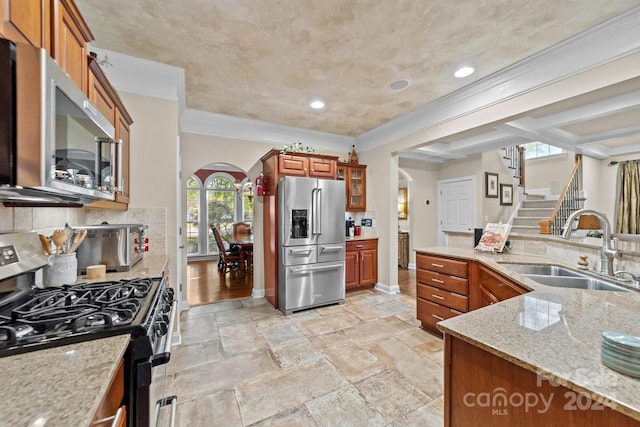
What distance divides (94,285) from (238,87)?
2326 millimetres

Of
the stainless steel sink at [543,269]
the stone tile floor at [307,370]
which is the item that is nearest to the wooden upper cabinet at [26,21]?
the stone tile floor at [307,370]

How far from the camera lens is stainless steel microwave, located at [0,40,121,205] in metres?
0.79

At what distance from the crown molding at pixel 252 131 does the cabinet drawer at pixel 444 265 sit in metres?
2.63

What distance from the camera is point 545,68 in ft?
7.45

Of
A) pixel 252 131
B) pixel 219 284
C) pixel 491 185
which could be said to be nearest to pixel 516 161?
pixel 491 185

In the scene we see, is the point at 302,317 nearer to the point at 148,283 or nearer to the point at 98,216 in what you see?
the point at 148,283

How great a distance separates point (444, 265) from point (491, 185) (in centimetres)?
396

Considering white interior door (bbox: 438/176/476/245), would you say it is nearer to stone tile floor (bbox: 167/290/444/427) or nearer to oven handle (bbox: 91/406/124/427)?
stone tile floor (bbox: 167/290/444/427)

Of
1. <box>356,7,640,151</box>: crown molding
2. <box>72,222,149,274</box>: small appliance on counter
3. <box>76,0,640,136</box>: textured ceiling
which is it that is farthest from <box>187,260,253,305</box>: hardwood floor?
<box>356,7,640,151</box>: crown molding

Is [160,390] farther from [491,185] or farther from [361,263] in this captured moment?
[491,185]

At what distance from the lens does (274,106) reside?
3.39 meters

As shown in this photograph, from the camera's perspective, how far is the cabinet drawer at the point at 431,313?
2.66 metres

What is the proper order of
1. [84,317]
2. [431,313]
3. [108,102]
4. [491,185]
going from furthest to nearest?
1. [491,185]
2. [431,313]
3. [108,102]
4. [84,317]

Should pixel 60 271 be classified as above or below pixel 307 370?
above
